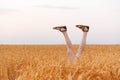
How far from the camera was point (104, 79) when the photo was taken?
4.11 m

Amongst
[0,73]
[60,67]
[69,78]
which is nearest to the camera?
[69,78]

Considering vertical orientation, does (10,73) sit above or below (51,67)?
below

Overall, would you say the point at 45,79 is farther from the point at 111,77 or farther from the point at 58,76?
the point at 111,77

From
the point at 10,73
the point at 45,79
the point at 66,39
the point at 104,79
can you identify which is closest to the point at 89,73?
the point at 104,79

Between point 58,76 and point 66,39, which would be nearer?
point 58,76

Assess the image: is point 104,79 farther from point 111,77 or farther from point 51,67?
point 51,67

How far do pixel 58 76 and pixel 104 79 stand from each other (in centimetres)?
52

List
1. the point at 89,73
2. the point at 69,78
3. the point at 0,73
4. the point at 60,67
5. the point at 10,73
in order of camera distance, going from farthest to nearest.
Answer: the point at 10,73, the point at 0,73, the point at 60,67, the point at 89,73, the point at 69,78

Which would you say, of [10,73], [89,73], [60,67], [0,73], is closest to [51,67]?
[60,67]

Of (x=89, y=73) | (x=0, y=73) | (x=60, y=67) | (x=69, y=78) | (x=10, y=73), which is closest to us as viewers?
(x=69, y=78)

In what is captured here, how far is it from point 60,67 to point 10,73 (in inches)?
157

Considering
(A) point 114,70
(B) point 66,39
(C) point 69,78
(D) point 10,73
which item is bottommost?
(D) point 10,73

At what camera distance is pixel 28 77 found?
167 inches

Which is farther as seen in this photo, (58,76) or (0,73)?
(0,73)
